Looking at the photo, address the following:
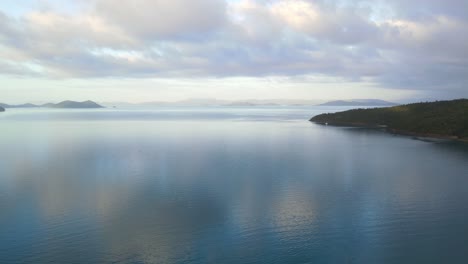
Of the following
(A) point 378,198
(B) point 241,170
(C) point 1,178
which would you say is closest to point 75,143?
(C) point 1,178

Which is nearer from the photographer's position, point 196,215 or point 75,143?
→ point 196,215

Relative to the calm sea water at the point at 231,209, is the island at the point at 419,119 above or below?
above

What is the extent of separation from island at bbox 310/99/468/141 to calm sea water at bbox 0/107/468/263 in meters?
37.4

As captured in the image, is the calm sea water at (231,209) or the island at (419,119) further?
the island at (419,119)

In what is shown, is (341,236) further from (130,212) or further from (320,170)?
(320,170)

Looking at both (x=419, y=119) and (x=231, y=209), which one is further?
(x=419, y=119)

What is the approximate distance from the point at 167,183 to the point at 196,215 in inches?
413

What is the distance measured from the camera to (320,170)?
4531 cm

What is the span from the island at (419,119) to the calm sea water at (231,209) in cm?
3744

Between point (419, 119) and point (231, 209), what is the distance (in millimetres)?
90426

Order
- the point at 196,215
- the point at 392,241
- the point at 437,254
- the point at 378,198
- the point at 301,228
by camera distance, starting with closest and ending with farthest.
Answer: the point at 437,254, the point at 392,241, the point at 301,228, the point at 196,215, the point at 378,198

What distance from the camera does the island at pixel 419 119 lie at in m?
87.0

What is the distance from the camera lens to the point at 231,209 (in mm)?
28984

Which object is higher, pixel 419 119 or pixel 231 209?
pixel 419 119
